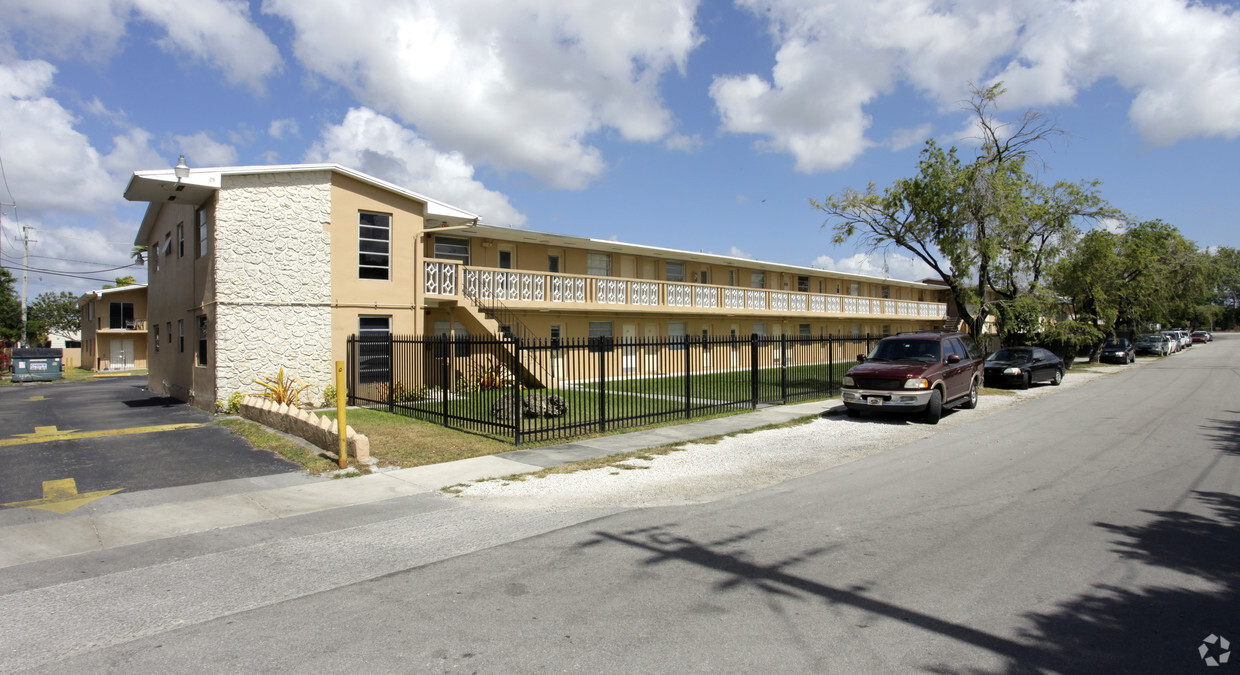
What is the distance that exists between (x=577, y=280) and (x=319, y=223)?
8.34 m

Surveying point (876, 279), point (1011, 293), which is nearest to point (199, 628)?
point (1011, 293)

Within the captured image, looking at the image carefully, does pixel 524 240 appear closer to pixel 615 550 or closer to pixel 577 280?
pixel 577 280

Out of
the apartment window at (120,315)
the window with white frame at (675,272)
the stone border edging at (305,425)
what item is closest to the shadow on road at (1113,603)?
the stone border edging at (305,425)

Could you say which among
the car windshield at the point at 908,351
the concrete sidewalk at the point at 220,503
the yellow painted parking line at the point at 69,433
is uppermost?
the car windshield at the point at 908,351

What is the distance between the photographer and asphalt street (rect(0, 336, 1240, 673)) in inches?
146

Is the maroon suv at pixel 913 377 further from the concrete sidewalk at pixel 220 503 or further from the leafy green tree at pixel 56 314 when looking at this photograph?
the leafy green tree at pixel 56 314

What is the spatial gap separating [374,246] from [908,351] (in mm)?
13675

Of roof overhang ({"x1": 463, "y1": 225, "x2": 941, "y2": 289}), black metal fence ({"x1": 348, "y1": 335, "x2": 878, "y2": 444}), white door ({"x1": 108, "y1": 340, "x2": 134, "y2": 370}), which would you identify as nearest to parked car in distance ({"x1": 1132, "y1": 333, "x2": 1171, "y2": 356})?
roof overhang ({"x1": 463, "y1": 225, "x2": 941, "y2": 289})

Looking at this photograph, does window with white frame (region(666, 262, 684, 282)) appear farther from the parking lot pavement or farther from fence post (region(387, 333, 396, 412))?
the parking lot pavement

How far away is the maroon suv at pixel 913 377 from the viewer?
1320cm

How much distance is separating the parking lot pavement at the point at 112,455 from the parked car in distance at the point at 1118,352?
1671 inches

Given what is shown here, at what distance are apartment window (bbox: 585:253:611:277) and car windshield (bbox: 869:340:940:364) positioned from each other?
1275 cm

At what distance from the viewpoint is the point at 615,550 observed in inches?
220

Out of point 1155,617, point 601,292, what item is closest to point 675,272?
point 601,292
